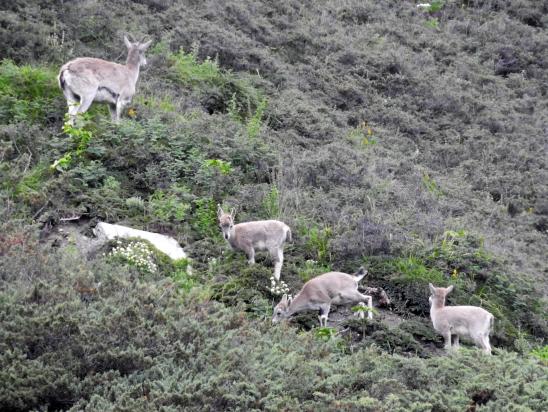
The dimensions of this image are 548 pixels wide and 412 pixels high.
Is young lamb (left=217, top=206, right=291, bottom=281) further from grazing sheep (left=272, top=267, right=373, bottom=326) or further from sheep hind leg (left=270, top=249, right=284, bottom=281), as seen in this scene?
grazing sheep (left=272, top=267, right=373, bottom=326)

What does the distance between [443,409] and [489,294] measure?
17.2ft

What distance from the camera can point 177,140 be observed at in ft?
48.1

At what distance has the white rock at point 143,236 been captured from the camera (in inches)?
471

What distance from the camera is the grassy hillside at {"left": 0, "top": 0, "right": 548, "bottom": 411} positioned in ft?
27.6

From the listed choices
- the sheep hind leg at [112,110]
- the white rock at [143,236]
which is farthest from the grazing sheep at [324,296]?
the sheep hind leg at [112,110]

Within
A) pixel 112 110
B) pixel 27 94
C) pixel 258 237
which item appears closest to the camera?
pixel 258 237

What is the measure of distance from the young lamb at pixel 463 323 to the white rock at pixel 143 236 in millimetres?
3888

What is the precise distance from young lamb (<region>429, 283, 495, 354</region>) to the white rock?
389 centimetres

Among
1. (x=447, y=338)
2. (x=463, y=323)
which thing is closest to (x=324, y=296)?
(x=447, y=338)

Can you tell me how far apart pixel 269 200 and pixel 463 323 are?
12.9 ft

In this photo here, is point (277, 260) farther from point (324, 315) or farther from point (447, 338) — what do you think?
point (447, 338)

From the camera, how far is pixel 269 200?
545 inches

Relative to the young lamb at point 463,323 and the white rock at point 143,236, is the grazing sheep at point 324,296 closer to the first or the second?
the young lamb at point 463,323

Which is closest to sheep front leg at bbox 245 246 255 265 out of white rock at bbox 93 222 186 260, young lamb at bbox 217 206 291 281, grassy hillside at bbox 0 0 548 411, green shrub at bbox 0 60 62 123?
young lamb at bbox 217 206 291 281
